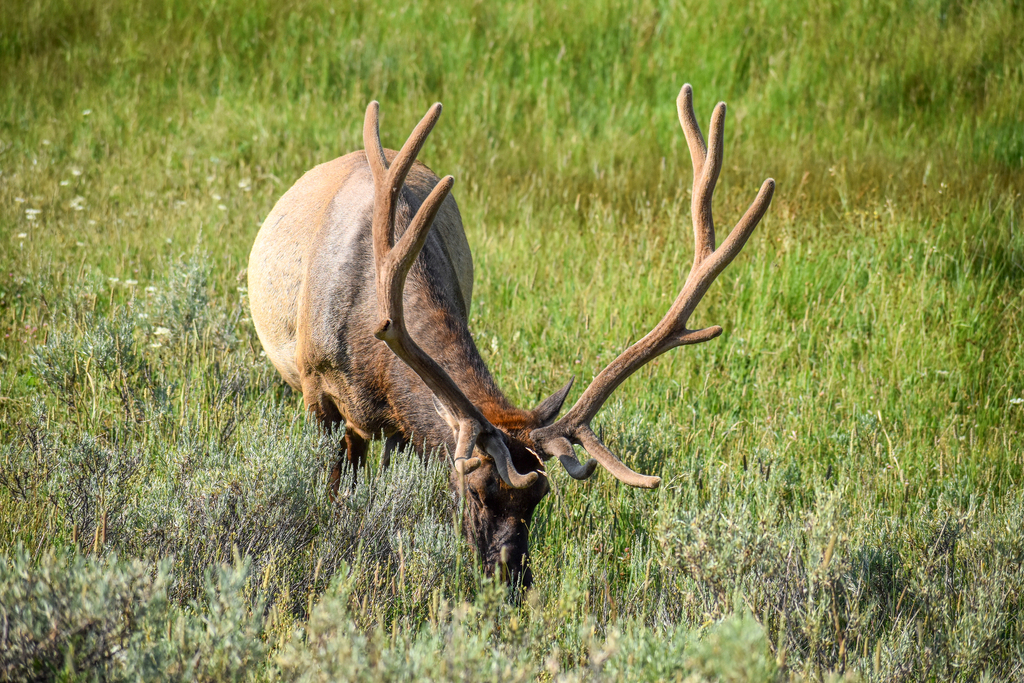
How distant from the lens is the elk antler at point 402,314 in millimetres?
3039

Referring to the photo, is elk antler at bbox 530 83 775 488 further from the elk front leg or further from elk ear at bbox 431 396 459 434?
the elk front leg

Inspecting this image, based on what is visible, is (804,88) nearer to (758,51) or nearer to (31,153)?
(758,51)

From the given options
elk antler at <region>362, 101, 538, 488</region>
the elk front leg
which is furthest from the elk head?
the elk front leg

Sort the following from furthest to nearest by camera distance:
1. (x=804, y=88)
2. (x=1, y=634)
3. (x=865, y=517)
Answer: (x=804, y=88)
(x=865, y=517)
(x=1, y=634)

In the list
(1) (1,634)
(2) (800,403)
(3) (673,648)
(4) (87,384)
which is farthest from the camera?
(2) (800,403)

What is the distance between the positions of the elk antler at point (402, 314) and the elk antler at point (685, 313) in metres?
0.23

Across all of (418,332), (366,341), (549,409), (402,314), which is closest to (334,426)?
(366,341)

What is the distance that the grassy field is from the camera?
282 centimetres

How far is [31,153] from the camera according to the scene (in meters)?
7.34

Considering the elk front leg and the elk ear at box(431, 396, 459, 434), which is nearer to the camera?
the elk ear at box(431, 396, 459, 434)

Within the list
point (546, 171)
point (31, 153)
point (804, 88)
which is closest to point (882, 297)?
point (546, 171)

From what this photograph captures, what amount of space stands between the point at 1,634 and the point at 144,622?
33 centimetres

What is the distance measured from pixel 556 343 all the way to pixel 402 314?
2273 mm

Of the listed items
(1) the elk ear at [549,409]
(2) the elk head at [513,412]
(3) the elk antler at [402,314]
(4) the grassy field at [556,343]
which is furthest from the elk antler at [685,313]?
(4) the grassy field at [556,343]
